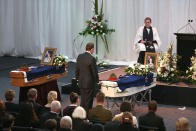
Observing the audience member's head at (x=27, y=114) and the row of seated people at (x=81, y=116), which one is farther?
the audience member's head at (x=27, y=114)

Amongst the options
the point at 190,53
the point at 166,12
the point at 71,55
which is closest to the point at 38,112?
the point at 190,53

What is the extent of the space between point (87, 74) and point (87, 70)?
0.08 metres

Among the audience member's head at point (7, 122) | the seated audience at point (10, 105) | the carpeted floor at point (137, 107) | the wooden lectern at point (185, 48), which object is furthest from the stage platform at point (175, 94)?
the audience member's head at point (7, 122)

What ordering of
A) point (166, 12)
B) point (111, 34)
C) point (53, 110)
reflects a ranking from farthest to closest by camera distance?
point (111, 34) < point (166, 12) < point (53, 110)

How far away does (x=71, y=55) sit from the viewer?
1612cm

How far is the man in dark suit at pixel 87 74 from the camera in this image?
8.14 m

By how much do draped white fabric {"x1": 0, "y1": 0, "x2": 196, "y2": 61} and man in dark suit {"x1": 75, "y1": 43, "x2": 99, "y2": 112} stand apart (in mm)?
6162

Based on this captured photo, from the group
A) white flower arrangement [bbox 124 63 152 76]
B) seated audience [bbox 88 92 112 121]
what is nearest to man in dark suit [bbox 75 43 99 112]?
white flower arrangement [bbox 124 63 152 76]

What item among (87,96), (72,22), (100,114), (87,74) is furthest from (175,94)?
(72,22)

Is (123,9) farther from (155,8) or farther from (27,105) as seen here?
(27,105)

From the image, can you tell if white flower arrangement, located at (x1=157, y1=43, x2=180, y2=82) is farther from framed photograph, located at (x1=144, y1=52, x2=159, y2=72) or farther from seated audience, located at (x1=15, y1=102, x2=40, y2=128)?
seated audience, located at (x1=15, y1=102, x2=40, y2=128)

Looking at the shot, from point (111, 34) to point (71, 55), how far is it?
73.0 inches

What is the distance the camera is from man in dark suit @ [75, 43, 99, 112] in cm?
814

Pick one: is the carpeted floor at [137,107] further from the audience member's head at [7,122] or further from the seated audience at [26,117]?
the audience member's head at [7,122]
